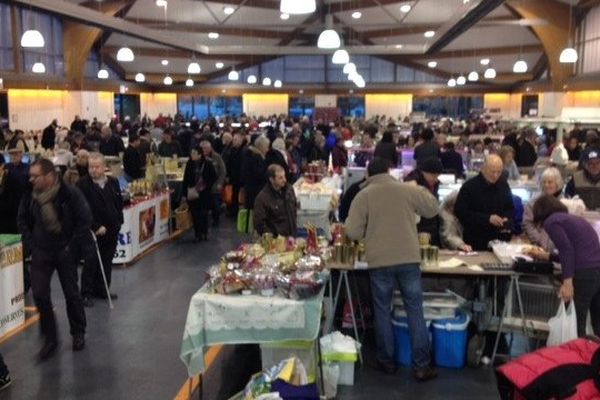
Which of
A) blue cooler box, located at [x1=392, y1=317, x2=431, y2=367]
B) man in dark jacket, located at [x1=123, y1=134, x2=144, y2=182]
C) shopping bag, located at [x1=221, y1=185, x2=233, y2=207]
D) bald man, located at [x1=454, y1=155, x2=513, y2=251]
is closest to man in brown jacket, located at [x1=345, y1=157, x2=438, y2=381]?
blue cooler box, located at [x1=392, y1=317, x2=431, y2=367]

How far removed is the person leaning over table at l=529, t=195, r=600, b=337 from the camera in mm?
4570

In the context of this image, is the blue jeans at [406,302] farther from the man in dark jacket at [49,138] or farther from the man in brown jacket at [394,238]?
the man in dark jacket at [49,138]

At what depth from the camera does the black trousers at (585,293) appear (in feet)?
15.2

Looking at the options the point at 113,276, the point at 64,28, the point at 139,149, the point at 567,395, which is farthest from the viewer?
the point at 64,28

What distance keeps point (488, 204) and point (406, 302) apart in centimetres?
138

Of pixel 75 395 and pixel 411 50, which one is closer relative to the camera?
pixel 75 395

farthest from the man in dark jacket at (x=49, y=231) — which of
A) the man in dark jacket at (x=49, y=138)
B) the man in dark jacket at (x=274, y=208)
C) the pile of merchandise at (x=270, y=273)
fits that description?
the man in dark jacket at (x=49, y=138)

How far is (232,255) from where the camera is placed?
16.0 feet

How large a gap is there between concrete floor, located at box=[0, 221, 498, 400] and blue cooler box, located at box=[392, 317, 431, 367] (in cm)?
15

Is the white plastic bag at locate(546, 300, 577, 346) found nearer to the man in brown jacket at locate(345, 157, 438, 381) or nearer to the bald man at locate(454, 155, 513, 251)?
the man in brown jacket at locate(345, 157, 438, 381)

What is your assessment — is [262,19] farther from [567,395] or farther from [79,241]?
[567,395]

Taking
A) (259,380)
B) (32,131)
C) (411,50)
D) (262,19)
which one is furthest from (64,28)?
(259,380)

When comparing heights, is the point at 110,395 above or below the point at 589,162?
below

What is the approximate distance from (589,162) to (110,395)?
17.4ft
